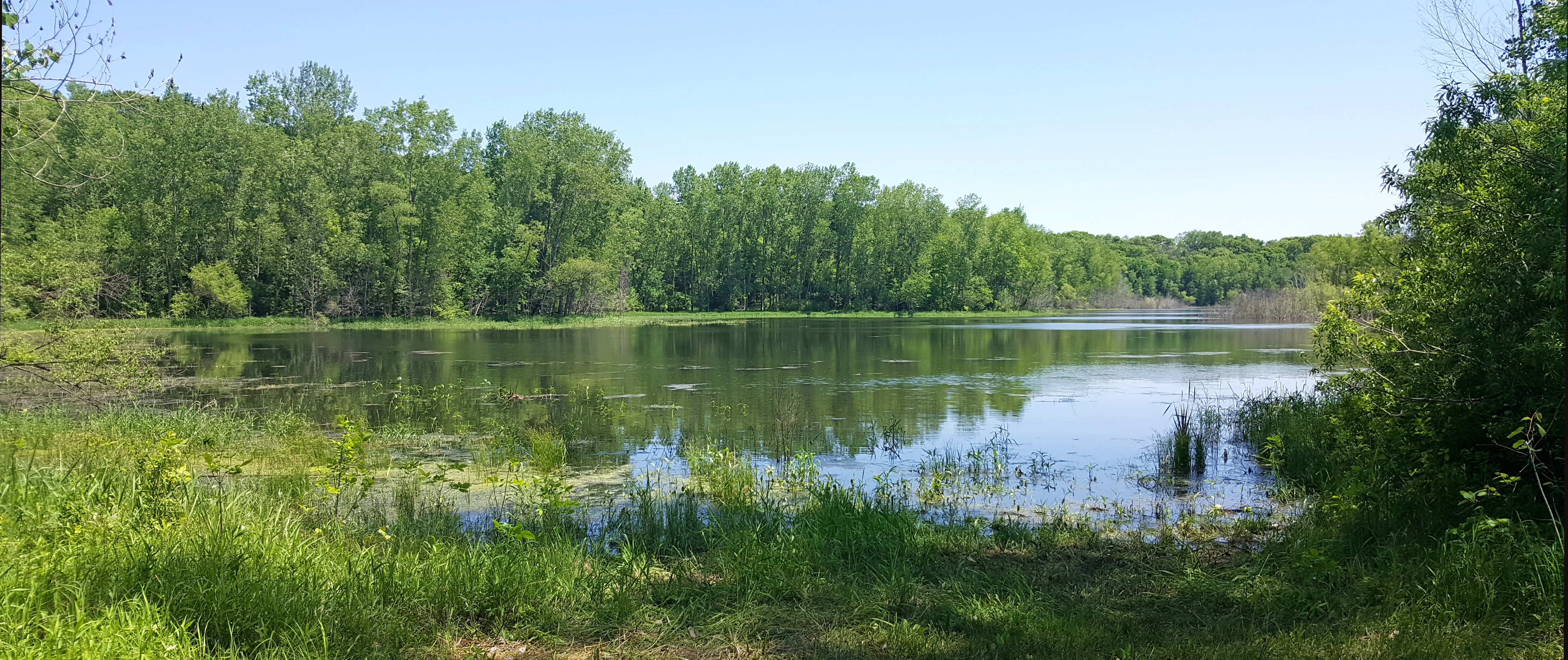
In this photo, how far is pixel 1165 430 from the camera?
52.0ft

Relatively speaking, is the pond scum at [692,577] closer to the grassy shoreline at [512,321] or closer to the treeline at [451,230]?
the treeline at [451,230]

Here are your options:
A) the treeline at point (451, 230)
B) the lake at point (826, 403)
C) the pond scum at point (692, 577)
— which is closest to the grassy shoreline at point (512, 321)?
the treeline at point (451, 230)

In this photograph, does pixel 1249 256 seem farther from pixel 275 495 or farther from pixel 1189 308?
pixel 275 495

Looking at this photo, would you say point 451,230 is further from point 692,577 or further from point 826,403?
point 692,577

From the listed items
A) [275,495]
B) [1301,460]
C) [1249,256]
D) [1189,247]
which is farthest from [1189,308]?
[275,495]

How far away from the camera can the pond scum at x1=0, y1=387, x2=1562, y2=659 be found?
4582 millimetres

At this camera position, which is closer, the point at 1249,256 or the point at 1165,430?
the point at 1165,430

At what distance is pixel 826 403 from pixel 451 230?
45.5 m

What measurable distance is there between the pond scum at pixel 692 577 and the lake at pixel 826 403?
71.0 inches

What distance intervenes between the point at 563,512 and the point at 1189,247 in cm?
20510

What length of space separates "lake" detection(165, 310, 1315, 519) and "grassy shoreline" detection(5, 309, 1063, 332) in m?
7.63

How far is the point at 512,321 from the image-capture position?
60.2 metres

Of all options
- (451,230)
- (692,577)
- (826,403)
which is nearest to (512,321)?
(451,230)

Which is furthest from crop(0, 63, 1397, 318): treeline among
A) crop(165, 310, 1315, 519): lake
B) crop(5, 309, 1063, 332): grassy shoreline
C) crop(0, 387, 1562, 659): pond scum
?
crop(0, 387, 1562, 659): pond scum
